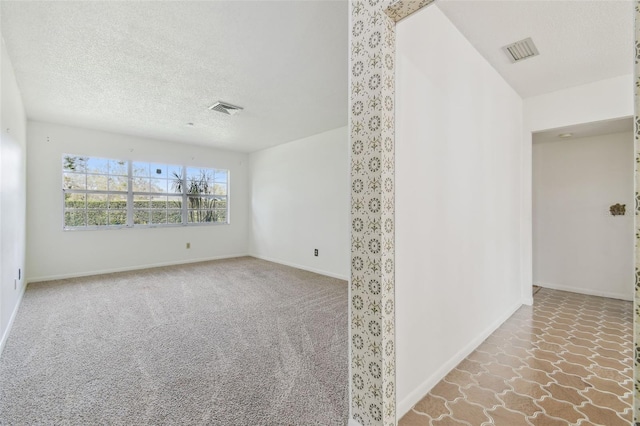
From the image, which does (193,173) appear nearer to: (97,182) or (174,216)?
(174,216)

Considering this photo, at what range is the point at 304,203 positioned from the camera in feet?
17.5

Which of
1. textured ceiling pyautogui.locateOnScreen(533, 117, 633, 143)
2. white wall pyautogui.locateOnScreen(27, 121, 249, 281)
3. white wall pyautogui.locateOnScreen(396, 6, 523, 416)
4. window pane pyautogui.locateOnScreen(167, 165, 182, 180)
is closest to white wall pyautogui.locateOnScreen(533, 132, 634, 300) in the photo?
textured ceiling pyautogui.locateOnScreen(533, 117, 633, 143)

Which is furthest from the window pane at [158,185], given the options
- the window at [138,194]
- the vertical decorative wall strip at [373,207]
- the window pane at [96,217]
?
the vertical decorative wall strip at [373,207]

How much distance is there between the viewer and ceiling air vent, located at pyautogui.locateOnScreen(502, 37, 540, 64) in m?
2.28

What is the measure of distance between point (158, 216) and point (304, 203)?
9.61ft

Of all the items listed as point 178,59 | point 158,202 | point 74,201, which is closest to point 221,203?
point 158,202

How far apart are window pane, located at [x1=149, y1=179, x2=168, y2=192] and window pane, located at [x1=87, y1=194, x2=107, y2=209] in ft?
2.54

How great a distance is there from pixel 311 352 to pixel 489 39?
2861 millimetres

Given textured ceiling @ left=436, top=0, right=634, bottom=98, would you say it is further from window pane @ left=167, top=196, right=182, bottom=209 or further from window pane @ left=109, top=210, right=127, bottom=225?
window pane @ left=109, top=210, right=127, bottom=225

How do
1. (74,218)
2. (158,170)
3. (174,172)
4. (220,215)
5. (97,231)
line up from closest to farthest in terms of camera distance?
(74,218)
(97,231)
(158,170)
(174,172)
(220,215)

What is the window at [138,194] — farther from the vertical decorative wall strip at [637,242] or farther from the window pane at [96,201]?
the vertical decorative wall strip at [637,242]

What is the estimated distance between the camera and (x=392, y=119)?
4.57ft

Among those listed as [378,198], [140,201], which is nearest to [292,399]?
[378,198]

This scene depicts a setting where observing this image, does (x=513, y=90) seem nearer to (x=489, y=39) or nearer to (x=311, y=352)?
(x=489, y=39)
